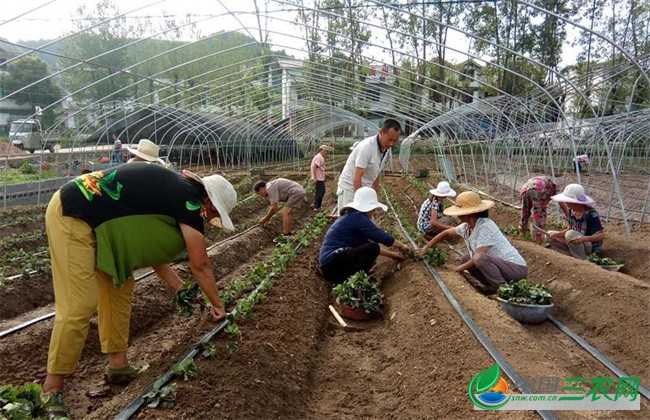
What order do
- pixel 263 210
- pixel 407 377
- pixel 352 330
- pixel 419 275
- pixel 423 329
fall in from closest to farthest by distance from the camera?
pixel 407 377
pixel 423 329
pixel 352 330
pixel 419 275
pixel 263 210

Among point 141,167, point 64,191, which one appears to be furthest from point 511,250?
point 64,191

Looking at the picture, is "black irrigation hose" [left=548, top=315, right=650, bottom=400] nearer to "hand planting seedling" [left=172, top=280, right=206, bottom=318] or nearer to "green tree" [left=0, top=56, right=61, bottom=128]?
"hand planting seedling" [left=172, top=280, right=206, bottom=318]

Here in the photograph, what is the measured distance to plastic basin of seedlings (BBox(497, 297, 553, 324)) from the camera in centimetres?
522

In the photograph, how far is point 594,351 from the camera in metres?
4.74

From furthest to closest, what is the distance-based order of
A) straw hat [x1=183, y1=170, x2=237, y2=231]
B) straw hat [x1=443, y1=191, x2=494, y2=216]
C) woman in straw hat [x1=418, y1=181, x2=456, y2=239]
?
1. woman in straw hat [x1=418, y1=181, x2=456, y2=239]
2. straw hat [x1=443, y1=191, x2=494, y2=216]
3. straw hat [x1=183, y1=170, x2=237, y2=231]

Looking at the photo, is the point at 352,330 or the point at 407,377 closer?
the point at 407,377

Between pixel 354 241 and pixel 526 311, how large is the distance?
210 centimetres

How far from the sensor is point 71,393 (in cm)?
396

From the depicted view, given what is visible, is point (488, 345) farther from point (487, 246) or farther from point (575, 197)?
point (575, 197)

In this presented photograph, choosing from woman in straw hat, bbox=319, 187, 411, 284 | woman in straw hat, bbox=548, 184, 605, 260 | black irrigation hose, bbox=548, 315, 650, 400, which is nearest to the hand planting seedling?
woman in straw hat, bbox=319, 187, 411, 284

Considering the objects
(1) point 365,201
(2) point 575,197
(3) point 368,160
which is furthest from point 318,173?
(1) point 365,201

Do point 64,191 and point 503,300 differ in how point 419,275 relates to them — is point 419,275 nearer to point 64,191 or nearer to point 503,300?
point 503,300

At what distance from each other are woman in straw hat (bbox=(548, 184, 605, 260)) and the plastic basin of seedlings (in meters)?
2.47

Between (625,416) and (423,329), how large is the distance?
1.66 m
